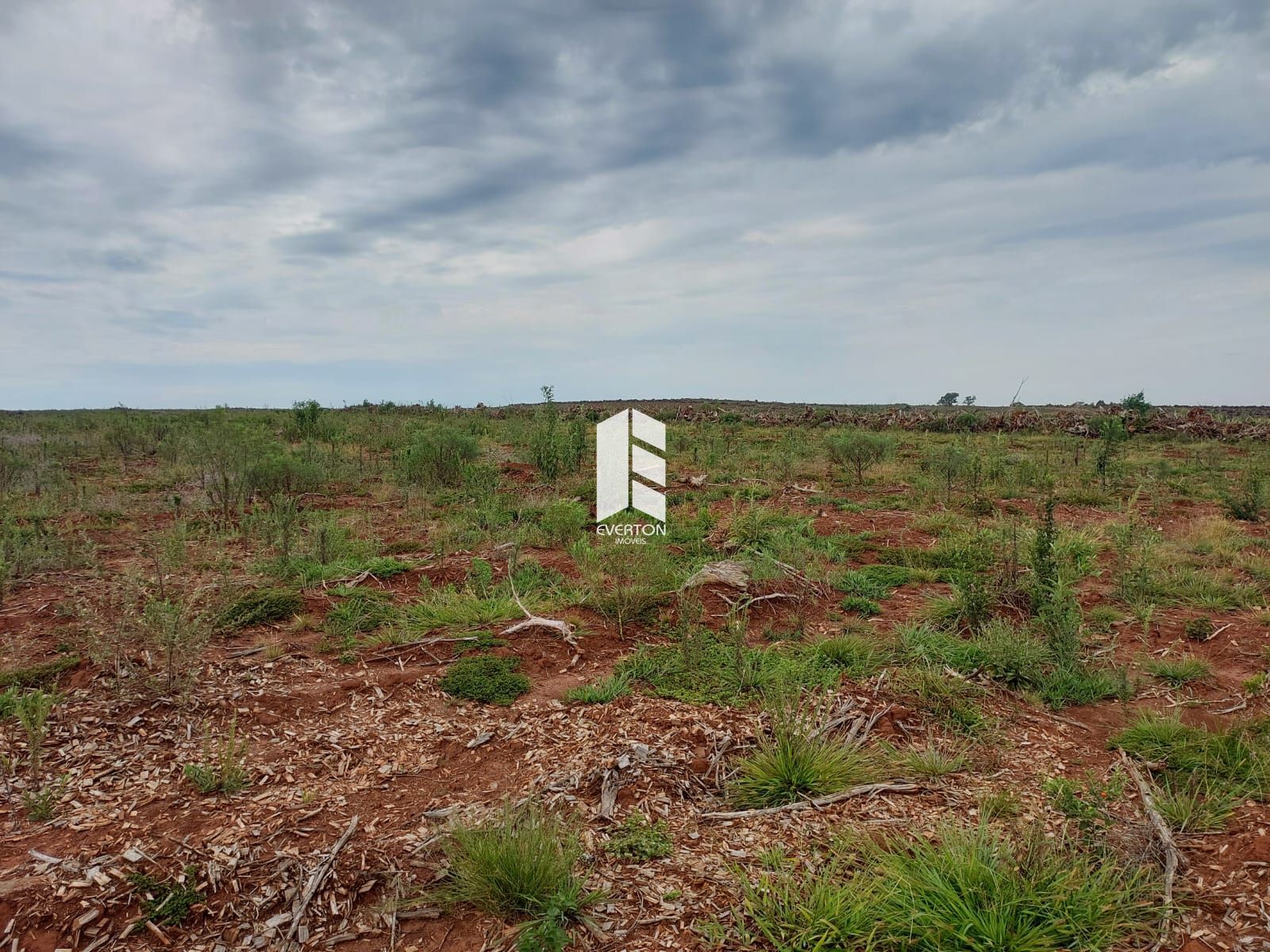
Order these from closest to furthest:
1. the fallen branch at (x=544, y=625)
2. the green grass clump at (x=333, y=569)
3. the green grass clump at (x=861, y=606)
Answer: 1. the fallen branch at (x=544, y=625)
2. the green grass clump at (x=861, y=606)
3. the green grass clump at (x=333, y=569)

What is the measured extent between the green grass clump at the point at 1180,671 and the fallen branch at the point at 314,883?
5096 millimetres

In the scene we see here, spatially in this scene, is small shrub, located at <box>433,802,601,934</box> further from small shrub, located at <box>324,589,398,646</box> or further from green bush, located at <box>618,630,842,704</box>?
small shrub, located at <box>324,589,398,646</box>

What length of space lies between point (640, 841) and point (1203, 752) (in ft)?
9.76

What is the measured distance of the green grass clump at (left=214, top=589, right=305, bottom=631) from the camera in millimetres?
5188

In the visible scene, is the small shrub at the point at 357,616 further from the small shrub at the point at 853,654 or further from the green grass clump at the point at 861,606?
the green grass clump at the point at 861,606

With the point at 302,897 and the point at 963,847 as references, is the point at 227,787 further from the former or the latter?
the point at 963,847

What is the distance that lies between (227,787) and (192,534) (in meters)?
5.85

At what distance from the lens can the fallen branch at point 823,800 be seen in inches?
123

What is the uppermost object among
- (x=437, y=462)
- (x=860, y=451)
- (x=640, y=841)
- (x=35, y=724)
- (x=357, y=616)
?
(x=860, y=451)

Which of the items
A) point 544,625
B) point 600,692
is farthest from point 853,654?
point 544,625

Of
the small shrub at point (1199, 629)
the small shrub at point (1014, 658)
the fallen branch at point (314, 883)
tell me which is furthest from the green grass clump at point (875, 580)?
the fallen branch at point (314, 883)

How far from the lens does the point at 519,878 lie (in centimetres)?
253

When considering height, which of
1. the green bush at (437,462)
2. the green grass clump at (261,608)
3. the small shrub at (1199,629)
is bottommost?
the small shrub at (1199,629)

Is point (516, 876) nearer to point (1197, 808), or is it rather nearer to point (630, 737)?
point (630, 737)
